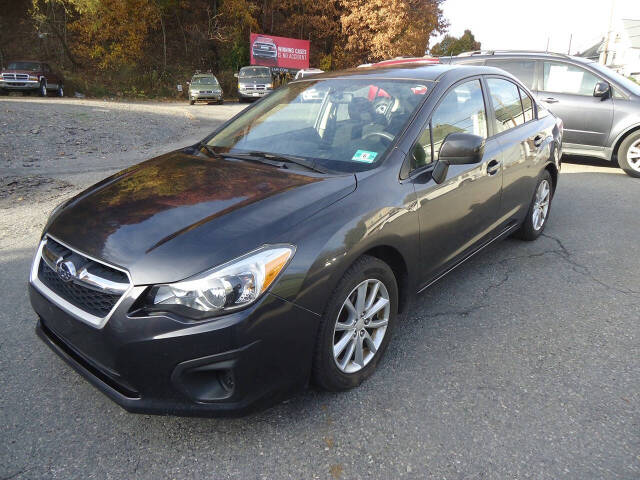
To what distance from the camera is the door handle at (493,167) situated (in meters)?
3.56

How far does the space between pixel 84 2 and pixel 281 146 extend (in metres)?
29.8

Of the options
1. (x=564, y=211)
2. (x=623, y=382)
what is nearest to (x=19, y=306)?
(x=623, y=382)

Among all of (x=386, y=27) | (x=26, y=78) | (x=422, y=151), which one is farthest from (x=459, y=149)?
(x=386, y=27)

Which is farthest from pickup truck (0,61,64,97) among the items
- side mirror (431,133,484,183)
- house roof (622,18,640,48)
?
house roof (622,18,640,48)

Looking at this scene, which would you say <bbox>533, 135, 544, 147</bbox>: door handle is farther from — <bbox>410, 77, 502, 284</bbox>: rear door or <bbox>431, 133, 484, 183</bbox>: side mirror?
<bbox>431, 133, 484, 183</bbox>: side mirror

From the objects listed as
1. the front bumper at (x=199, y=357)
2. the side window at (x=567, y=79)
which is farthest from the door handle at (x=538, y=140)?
the side window at (x=567, y=79)

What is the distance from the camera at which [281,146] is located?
3.23 m

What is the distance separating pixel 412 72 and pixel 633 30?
243 ft

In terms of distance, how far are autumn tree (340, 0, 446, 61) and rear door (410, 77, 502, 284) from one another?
3421 cm

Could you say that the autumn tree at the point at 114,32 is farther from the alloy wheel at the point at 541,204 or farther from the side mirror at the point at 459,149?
the side mirror at the point at 459,149

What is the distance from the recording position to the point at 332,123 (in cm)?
325

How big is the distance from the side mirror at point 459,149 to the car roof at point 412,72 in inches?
22.4

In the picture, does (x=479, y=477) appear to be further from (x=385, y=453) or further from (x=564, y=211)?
(x=564, y=211)

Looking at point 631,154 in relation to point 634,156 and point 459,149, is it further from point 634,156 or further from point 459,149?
point 459,149
